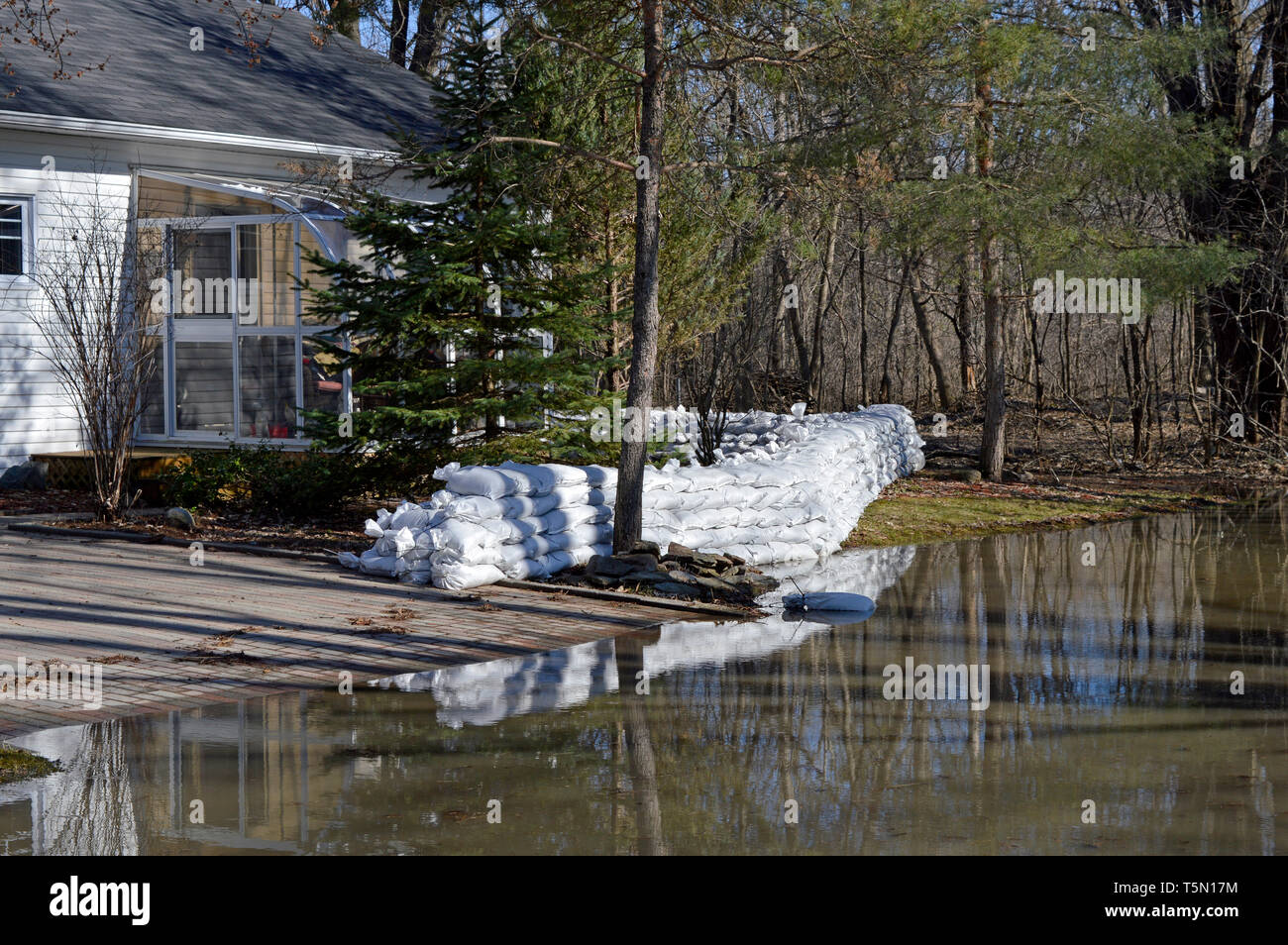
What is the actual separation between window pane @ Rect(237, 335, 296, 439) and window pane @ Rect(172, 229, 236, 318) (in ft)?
1.84

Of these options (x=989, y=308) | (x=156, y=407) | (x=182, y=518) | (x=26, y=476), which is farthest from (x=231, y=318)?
(x=989, y=308)

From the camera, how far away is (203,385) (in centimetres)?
1501

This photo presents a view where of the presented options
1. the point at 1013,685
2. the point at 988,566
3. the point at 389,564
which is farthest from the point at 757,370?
the point at 1013,685

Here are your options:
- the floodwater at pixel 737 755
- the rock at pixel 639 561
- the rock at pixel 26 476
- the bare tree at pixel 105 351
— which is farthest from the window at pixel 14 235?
the floodwater at pixel 737 755

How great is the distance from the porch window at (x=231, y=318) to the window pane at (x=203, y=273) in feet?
0.04

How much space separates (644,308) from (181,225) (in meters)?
7.10

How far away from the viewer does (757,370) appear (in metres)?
28.1

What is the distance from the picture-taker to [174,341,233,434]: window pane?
1487 cm

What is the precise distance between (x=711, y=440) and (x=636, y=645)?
7.92m

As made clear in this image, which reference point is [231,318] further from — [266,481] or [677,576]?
[677,576]

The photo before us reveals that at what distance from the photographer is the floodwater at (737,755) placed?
4523 millimetres

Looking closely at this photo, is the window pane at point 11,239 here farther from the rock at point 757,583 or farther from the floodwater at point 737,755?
the floodwater at point 737,755

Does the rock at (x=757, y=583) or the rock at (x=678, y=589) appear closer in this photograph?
the rock at (x=678, y=589)
